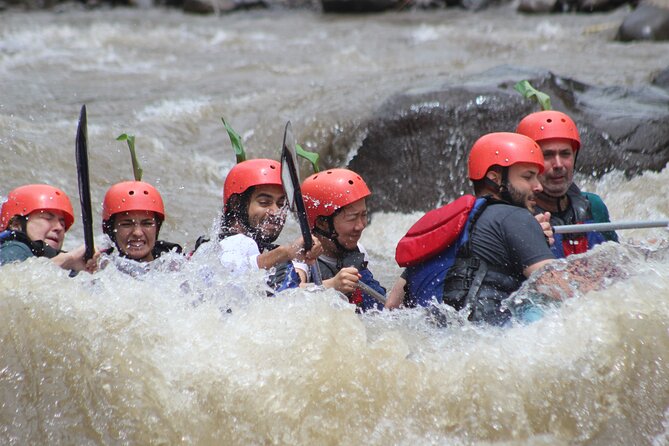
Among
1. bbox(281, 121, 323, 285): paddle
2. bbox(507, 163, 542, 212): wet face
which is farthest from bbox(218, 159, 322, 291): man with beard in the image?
bbox(507, 163, 542, 212): wet face

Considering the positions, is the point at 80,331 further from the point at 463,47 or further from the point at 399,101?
the point at 463,47

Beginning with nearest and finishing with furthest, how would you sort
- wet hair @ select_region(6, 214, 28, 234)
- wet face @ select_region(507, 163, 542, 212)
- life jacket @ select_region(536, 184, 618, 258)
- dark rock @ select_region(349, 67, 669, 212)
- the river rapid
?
the river rapid, wet face @ select_region(507, 163, 542, 212), life jacket @ select_region(536, 184, 618, 258), wet hair @ select_region(6, 214, 28, 234), dark rock @ select_region(349, 67, 669, 212)

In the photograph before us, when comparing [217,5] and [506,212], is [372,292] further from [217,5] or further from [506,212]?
[217,5]

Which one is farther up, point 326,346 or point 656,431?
point 326,346

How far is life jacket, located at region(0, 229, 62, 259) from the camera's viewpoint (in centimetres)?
545

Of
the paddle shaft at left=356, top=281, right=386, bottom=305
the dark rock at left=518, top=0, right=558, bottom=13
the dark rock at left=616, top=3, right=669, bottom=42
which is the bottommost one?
the dark rock at left=518, top=0, right=558, bottom=13

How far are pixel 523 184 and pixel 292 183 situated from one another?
3.76 ft

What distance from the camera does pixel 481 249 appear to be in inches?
179

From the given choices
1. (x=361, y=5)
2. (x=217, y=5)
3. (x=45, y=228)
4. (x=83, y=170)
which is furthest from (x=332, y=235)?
(x=217, y=5)

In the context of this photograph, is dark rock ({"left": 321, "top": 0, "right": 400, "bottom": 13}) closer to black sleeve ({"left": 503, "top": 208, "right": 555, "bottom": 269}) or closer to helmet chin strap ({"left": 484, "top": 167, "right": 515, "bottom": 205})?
helmet chin strap ({"left": 484, "top": 167, "right": 515, "bottom": 205})

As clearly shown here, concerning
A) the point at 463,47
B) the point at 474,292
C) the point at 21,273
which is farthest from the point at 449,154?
the point at 463,47

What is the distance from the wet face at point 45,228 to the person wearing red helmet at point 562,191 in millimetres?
2780

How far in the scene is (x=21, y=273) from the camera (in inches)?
178

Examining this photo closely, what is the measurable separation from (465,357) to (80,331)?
166 cm
